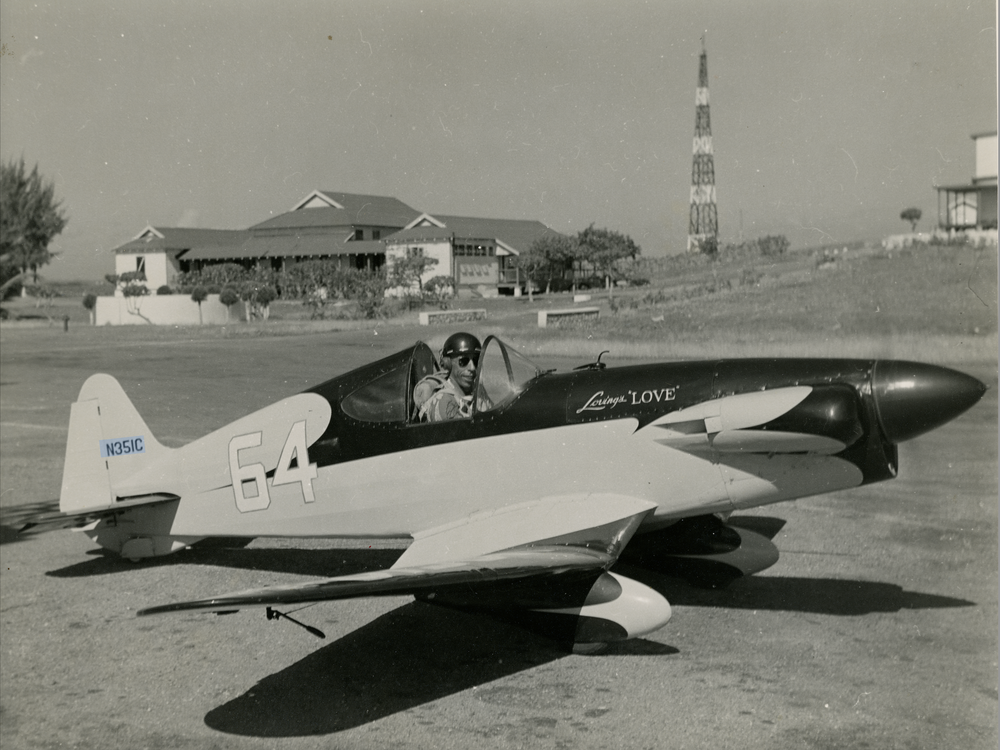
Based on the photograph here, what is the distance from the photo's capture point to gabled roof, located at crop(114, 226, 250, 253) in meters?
43.4

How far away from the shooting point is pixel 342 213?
3288 centimetres

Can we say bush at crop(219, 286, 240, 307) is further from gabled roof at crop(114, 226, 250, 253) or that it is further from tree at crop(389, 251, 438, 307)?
tree at crop(389, 251, 438, 307)

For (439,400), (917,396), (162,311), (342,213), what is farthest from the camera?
(162,311)

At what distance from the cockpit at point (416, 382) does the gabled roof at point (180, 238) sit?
3797 cm

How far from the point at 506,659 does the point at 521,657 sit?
96mm

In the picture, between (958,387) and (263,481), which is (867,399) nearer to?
(958,387)

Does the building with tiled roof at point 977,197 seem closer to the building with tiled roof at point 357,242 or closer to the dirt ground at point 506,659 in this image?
the dirt ground at point 506,659

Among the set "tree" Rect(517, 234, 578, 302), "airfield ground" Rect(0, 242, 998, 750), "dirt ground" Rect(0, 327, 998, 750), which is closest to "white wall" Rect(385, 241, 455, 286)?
"tree" Rect(517, 234, 578, 302)

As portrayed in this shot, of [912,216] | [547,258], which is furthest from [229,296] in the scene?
[912,216]

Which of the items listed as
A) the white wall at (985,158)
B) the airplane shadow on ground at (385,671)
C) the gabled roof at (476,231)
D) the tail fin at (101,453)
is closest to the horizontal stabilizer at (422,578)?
the airplane shadow on ground at (385,671)

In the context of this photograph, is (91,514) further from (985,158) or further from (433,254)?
(433,254)

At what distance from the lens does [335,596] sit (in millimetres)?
4496

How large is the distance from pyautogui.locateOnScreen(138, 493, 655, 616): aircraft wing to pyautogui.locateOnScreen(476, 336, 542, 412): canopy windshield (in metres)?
0.74

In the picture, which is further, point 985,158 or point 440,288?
point 440,288
